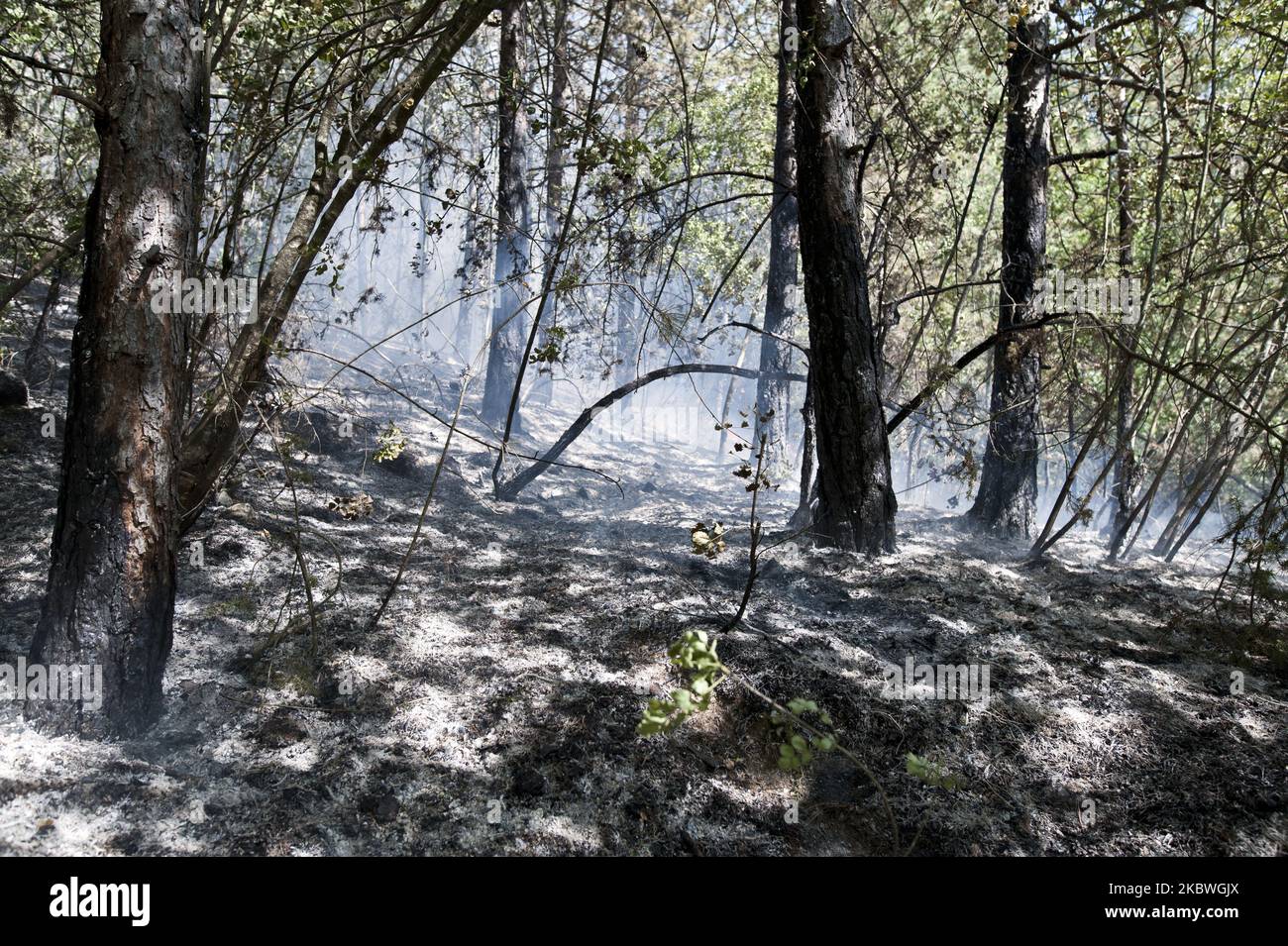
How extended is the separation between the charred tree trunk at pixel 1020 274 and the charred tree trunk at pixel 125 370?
525 cm

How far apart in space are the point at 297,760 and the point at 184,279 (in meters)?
1.87

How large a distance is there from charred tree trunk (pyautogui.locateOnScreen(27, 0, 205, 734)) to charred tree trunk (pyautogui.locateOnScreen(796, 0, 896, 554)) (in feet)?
10.8

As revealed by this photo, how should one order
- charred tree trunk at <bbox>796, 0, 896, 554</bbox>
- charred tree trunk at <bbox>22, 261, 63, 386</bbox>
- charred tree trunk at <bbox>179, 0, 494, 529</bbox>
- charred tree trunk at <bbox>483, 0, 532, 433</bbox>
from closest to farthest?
charred tree trunk at <bbox>179, 0, 494, 529</bbox>, charred tree trunk at <bbox>796, 0, 896, 554</bbox>, charred tree trunk at <bbox>22, 261, 63, 386</bbox>, charred tree trunk at <bbox>483, 0, 532, 433</bbox>

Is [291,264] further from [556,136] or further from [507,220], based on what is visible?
[507,220]

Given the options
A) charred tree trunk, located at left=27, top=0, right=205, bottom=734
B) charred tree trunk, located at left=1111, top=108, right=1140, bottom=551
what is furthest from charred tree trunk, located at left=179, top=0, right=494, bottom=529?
charred tree trunk, located at left=1111, top=108, right=1140, bottom=551

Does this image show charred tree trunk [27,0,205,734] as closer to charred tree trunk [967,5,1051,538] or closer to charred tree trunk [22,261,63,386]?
charred tree trunk [22,261,63,386]

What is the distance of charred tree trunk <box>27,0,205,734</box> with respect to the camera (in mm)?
2900

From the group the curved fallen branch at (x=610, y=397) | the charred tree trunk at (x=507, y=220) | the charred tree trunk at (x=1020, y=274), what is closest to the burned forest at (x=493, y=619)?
the curved fallen branch at (x=610, y=397)

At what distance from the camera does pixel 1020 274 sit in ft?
23.4

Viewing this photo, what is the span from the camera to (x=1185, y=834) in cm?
265

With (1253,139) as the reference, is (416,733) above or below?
below

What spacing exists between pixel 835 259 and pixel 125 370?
3751 mm
